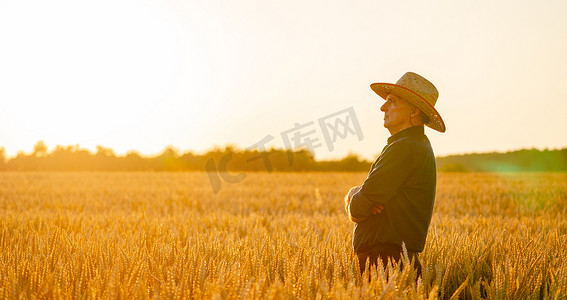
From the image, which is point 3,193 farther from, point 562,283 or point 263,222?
point 562,283

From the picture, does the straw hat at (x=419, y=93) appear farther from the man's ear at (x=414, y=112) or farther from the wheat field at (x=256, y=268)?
the wheat field at (x=256, y=268)

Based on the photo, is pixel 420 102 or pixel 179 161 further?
pixel 179 161

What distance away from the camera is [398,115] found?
3129 mm

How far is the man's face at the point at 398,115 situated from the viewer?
3125 mm

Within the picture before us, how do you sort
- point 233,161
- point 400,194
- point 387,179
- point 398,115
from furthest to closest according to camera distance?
point 233,161 → point 398,115 → point 400,194 → point 387,179

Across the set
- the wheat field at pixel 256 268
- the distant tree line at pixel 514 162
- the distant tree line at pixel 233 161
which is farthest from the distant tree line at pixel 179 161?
the wheat field at pixel 256 268

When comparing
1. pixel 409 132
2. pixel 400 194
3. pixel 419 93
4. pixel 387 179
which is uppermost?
pixel 419 93

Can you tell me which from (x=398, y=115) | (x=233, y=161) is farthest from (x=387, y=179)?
(x=233, y=161)

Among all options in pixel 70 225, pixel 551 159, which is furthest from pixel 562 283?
pixel 551 159

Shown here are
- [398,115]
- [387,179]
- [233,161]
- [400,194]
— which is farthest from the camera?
[233,161]

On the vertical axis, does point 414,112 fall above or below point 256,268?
above

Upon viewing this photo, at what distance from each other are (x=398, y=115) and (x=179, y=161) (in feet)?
108

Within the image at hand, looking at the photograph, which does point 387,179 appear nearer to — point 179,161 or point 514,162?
point 179,161

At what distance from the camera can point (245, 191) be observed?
12.7 m
